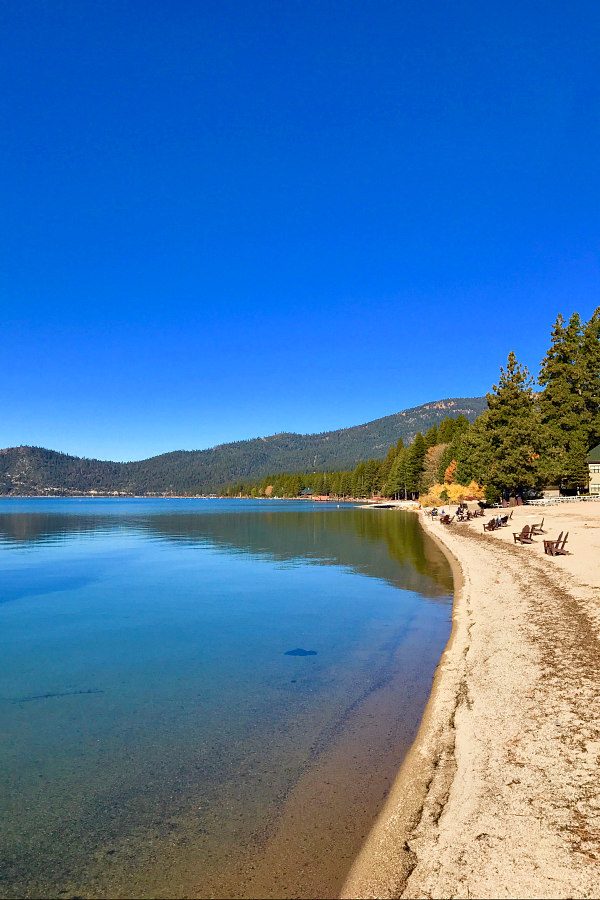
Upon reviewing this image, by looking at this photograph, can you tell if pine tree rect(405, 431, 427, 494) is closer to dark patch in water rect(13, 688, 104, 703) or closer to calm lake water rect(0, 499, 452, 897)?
calm lake water rect(0, 499, 452, 897)

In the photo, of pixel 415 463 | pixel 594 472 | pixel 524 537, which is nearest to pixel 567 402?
pixel 594 472

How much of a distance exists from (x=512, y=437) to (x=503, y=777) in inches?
2129

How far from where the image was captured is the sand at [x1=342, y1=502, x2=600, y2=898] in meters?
5.16

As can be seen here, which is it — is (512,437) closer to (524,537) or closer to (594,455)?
(594,455)

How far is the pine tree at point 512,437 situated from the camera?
57188 millimetres

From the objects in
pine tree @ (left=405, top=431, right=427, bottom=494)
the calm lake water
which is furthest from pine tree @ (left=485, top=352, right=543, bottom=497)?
pine tree @ (left=405, top=431, right=427, bottom=494)

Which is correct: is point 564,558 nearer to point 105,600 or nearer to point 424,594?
point 424,594

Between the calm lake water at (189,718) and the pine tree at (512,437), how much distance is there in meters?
36.1

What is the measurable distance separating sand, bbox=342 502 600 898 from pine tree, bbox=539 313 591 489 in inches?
2181

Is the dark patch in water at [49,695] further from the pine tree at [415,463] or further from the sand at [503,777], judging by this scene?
the pine tree at [415,463]

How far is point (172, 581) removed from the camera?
27.5m

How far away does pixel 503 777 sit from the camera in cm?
693

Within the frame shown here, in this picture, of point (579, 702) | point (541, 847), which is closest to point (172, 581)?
point (579, 702)

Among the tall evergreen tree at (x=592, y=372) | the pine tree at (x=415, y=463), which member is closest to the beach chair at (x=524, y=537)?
the tall evergreen tree at (x=592, y=372)
